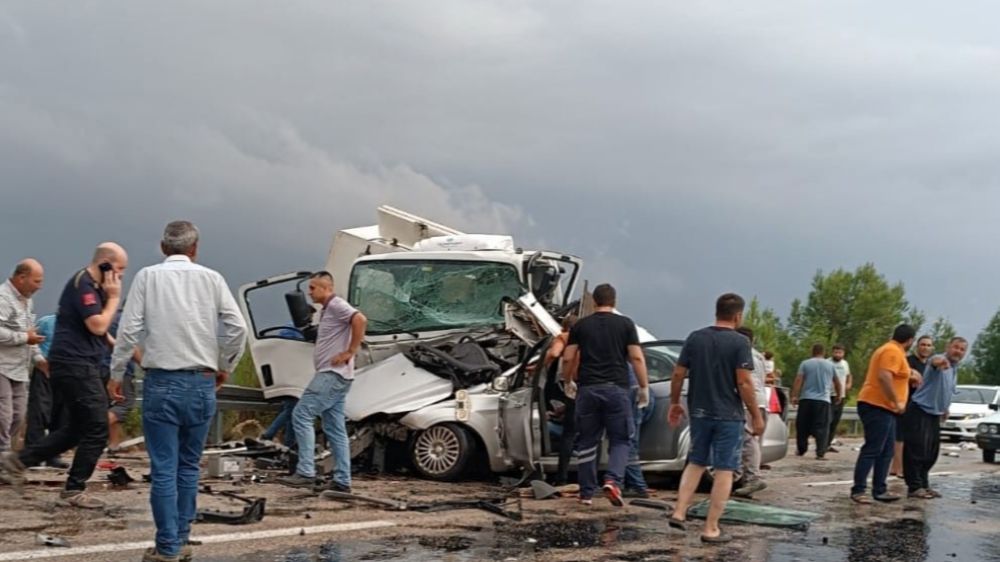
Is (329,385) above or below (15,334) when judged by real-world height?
below

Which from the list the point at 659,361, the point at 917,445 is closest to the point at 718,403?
the point at 659,361

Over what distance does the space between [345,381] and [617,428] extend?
2213mm

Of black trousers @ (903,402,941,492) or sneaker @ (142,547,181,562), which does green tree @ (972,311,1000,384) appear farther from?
sneaker @ (142,547,181,562)

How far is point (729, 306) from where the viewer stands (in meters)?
8.11

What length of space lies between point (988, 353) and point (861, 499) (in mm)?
73223

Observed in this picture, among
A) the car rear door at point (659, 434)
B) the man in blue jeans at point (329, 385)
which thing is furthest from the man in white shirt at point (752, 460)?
the man in blue jeans at point (329, 385)

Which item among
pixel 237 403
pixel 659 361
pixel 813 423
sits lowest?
pixel 813 423

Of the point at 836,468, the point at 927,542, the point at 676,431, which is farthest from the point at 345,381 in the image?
the point at 836,468

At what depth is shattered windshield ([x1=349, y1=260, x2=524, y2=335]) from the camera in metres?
11.7

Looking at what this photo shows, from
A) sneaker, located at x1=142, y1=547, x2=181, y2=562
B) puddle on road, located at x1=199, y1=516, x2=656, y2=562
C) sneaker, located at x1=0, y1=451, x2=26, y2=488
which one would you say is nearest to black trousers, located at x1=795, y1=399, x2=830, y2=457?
puddle on road, located at x1=199, y1=516, x2=656, y2=562

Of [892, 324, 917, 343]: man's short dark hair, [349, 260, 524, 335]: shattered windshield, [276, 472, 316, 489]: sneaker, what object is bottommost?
[276, 472, 316, 489]: sneaker

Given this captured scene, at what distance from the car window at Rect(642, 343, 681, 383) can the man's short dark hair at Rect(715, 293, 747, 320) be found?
278 cm

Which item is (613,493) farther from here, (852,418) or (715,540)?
(852,418)

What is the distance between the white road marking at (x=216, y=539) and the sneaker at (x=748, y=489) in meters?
4.04
